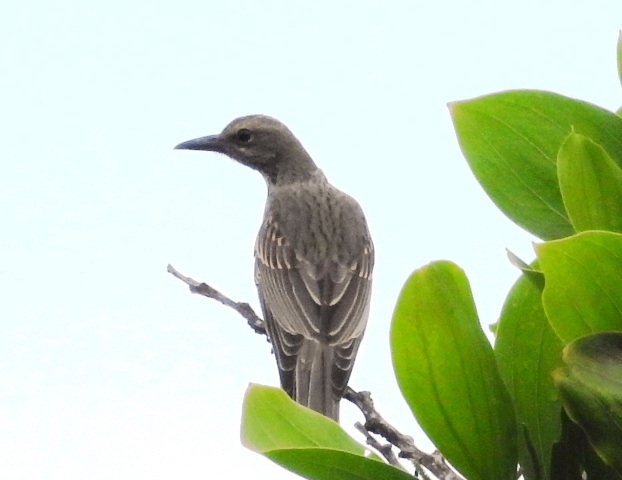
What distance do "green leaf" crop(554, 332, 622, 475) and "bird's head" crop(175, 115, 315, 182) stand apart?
19.6ft

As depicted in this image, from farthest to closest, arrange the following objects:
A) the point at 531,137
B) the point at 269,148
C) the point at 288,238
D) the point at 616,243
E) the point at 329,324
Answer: the point at 269,148, the point at 288,238, the point at 329,324, the point at 531,137, the point at 616,243

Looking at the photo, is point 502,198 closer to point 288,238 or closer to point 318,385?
point 318,385

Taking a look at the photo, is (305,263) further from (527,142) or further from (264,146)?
(527,142)

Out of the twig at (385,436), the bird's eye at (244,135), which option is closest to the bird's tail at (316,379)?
the twig at (385,436)

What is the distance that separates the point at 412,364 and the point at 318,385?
9.87 ft

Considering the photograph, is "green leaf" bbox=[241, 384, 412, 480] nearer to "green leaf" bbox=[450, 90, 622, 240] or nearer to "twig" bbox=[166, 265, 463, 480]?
"twig" bbox=[166, 265, 463, 480]

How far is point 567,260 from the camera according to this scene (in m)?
1.98

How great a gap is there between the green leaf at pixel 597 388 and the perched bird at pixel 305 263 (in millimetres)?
3078

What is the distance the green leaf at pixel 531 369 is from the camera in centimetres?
225

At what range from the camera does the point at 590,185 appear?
224 cm

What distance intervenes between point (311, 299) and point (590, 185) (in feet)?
12.4

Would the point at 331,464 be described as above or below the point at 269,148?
below

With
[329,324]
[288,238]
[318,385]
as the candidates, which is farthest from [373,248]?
[318,385]

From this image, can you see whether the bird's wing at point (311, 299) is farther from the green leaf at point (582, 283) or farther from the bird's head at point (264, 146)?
the green leaf at point (582, 283)
